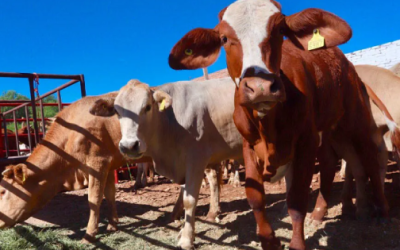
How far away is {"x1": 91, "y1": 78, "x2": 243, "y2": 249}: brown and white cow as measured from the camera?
3661 millimetres

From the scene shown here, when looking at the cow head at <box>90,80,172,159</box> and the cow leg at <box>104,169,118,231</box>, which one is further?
the cow leg at <box>104,169,118,231</box>

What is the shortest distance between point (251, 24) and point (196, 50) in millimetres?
746

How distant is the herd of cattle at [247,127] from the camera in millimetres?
2471

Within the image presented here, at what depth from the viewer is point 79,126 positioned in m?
Result: 4.55

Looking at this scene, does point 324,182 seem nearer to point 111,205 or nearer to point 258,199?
point 258,199

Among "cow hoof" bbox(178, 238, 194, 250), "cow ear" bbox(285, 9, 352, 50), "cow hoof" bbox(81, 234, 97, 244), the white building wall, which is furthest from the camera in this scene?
the white building wall

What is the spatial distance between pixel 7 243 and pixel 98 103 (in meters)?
1.88

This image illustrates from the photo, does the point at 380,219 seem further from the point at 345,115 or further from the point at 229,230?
the point at 229,230

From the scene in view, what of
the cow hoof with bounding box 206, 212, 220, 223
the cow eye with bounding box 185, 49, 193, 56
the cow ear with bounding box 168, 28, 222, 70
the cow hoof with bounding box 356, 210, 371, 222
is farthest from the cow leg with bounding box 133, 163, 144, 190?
the cow eye with bounding box 185, 49, 193, 56

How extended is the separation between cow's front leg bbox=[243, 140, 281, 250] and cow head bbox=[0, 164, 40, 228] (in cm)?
285

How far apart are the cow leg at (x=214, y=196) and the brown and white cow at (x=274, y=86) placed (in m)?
1.81

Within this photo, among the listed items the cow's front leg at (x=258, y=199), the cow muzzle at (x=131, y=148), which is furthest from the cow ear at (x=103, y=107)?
the cow's front leg at (x=258, y=199)

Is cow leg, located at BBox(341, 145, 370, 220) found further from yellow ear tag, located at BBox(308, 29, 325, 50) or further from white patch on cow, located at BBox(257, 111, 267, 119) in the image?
white patch on cow, located at BBox(257, 111, 267, 119)

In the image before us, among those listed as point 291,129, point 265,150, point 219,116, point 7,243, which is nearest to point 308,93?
point 291,129
